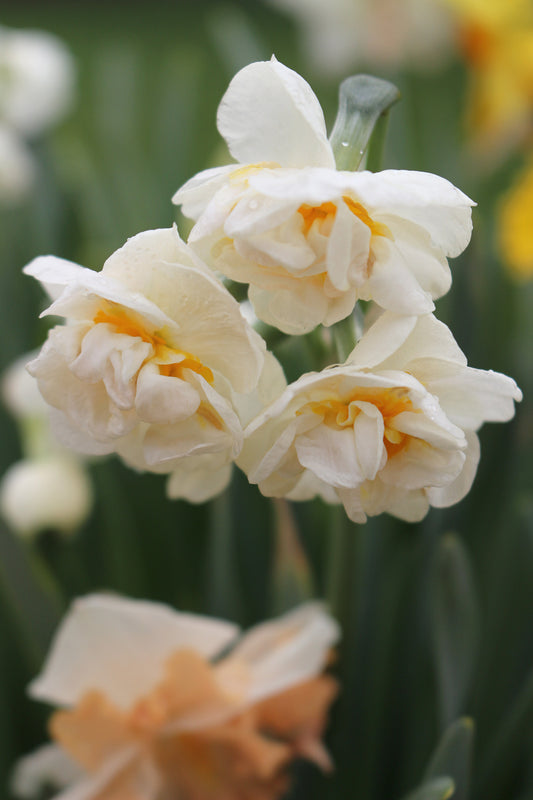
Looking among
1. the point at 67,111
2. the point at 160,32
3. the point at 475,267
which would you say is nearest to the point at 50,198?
the point at 475,267

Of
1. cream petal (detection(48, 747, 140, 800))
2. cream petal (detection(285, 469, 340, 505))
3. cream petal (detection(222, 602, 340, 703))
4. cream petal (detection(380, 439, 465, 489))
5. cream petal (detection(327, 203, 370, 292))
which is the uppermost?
cream petal (detection(327, 203, 370, 292))

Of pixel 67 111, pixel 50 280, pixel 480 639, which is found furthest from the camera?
pixel 67 111

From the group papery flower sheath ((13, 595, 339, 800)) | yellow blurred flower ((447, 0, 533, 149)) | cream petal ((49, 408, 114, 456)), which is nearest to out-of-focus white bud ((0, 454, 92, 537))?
papery flower sheath ((13, 595, 339, 800))

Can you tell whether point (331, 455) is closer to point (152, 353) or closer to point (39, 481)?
point (152, 353)

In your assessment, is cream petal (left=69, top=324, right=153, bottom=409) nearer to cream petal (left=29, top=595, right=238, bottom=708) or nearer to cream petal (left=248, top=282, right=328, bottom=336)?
cream petal (left=248, top=282, right=328, bottom=336)

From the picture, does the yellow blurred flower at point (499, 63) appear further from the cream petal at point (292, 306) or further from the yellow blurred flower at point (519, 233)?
the cream petal at point (292, 306)

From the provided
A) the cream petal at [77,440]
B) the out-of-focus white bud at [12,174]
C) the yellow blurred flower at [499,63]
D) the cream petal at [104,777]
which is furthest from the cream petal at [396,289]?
the yellow blurred flower at [499,63]

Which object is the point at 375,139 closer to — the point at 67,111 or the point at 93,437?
the point at 93,437

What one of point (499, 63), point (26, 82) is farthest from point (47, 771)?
point (499, 63)
